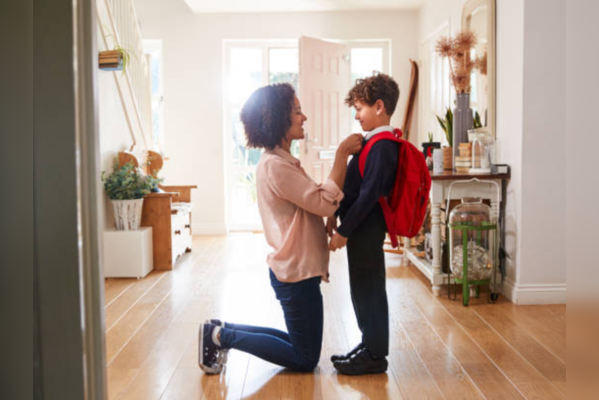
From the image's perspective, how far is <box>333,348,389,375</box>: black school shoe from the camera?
2.45 metres

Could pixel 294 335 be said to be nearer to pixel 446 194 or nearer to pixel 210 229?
pixel 446 194

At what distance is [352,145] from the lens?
2.35 m

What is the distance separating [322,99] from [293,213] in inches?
165

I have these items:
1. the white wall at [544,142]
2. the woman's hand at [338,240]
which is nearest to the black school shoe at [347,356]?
the woman's hand at [338,240]

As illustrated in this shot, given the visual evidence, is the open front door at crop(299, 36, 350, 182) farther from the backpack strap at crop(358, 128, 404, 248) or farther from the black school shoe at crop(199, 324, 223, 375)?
the black school shoe at crop(199, 324, 223, 375)

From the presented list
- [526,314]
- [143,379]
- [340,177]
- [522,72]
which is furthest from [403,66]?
[143,379]

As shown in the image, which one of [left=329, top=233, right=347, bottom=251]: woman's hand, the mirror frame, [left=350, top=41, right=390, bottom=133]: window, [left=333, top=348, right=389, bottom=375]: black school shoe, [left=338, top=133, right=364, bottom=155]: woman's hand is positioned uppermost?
[left=350, top=41, right=390, bottom=133]: window

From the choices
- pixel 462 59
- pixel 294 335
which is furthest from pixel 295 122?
pixel 462 59

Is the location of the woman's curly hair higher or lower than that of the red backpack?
higher

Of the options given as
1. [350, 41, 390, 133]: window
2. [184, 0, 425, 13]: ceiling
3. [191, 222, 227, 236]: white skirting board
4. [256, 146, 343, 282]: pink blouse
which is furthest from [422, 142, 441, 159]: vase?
[191, 222, 227, 236]: white skirting board

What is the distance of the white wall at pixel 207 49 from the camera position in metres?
6.90

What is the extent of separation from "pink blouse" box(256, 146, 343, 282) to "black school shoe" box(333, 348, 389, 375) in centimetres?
40

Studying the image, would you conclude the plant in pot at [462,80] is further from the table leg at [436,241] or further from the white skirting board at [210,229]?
the white skirting board at [210,229]

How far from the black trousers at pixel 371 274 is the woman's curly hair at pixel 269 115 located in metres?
0.52
